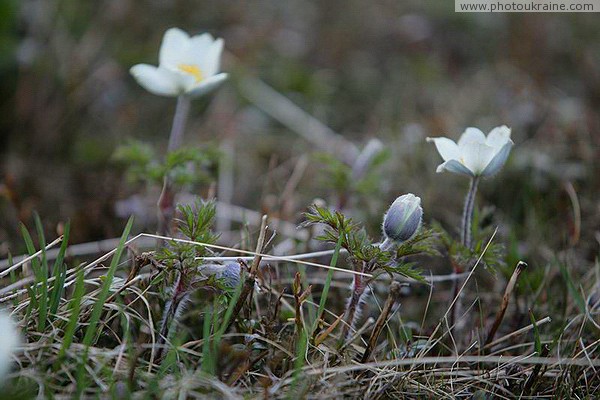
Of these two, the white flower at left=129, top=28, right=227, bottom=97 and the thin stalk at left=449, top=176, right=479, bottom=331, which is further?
the white flower at left=129, top=28, right=227, bottom=97

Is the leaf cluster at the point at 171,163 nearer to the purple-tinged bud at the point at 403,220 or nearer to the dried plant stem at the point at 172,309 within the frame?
the dried plant stem at the point at 172,309

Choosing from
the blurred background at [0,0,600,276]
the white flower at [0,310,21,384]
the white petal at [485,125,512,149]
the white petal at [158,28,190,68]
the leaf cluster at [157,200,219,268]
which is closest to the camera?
the white flower at [0,310,21,384]

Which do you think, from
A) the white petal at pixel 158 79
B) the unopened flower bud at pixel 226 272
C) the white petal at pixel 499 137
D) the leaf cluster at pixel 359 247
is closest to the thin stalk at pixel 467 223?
the white petal at pixel 499 137

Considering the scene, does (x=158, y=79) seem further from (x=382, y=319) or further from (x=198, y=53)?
(x=382, y=319)

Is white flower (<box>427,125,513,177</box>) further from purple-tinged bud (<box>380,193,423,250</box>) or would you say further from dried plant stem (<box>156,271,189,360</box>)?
dried plant stem (<box>156,271,189,360</box>)

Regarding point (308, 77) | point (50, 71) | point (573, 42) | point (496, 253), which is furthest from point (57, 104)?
point (573, 42)

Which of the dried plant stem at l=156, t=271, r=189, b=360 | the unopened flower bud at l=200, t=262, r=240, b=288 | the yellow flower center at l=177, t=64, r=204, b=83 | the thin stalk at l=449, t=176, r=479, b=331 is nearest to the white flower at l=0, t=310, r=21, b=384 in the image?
the dried plant stem at l=156, t=271, r=189, b=360

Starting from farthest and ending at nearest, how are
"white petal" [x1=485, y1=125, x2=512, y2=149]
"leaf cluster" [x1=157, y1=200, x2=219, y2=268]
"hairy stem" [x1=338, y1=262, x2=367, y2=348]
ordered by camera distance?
"white petal" [x1=485, y1=125, x2=512, y2=149] < "hairy stem" [x1=338, y1=262, x2=367, y2=348] < "leaf cluster" [x1=157, y1=200, x2=219, y2=268]
